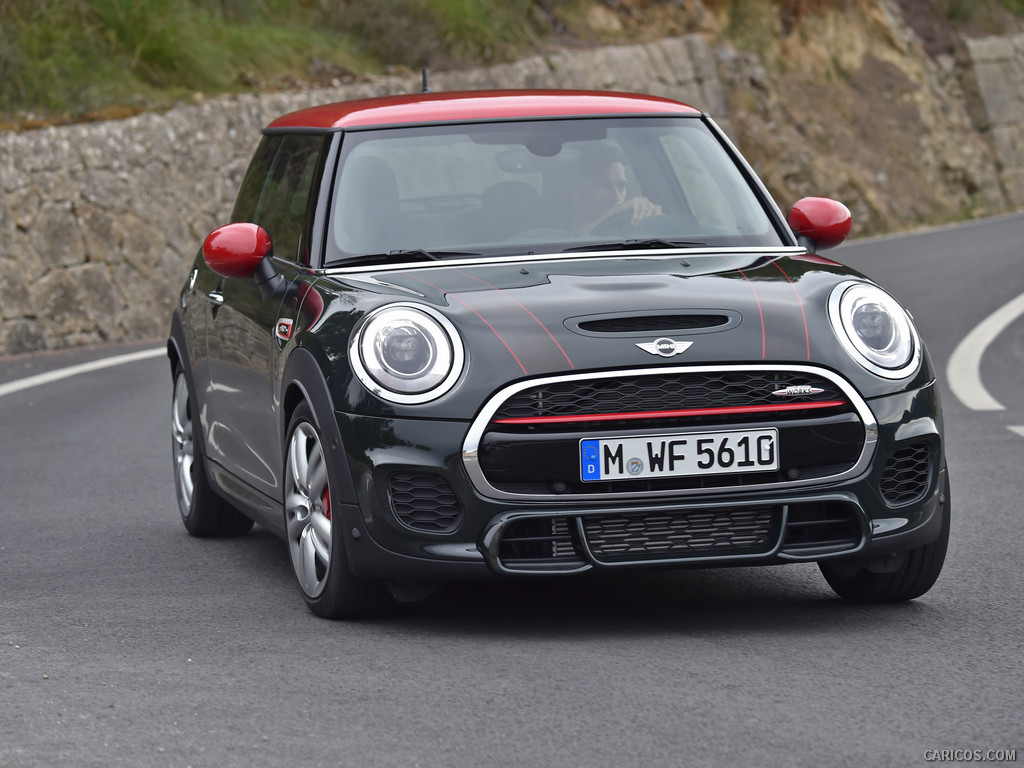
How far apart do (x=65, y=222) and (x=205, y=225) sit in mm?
1961

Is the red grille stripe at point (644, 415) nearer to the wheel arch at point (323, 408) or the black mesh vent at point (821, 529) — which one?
the black mesh vent at point (821, 529)

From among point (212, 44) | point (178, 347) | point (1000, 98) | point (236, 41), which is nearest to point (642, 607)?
point (178, 347)

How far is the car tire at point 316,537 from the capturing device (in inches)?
205

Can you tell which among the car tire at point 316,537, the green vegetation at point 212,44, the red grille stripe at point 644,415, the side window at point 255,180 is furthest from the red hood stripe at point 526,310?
the green vegetation at point 212,44

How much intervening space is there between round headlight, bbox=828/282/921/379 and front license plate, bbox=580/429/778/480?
40 centimetres

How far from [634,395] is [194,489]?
9.31 ft

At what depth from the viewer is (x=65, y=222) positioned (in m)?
17.5

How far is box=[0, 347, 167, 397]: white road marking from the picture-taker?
531 inches

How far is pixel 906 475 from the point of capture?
203 inches

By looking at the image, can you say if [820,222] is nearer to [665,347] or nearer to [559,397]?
[665,347]

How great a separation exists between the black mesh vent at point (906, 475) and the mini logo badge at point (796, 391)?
0.33 metres

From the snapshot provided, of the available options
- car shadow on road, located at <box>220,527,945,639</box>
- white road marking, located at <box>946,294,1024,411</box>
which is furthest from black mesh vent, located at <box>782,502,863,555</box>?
white road marking, located at <box>946,294,1024,411</box>

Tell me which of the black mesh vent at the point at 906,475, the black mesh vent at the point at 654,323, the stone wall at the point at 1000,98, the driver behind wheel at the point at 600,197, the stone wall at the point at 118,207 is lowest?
the stone wall at the point at 1000,98

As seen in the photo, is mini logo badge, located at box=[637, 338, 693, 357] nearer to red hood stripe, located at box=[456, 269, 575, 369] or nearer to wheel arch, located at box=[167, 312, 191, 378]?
red hood stripe, located at box=[456, 269, 575, 369]
